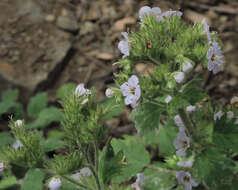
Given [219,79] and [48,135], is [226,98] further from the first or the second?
[48,135]

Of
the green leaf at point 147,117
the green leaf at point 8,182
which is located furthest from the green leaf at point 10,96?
the green leaf at point 147,117

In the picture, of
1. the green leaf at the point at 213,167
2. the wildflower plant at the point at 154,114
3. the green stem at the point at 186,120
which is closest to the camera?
the wildflower plant at the point at 154,114

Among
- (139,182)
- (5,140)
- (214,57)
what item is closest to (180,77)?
(214,57)

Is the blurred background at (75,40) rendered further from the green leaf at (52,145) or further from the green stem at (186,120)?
the green stem at (186,120)

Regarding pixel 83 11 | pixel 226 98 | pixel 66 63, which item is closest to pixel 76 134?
pixel 226 98

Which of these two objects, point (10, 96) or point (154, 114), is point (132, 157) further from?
point (10, 96)
